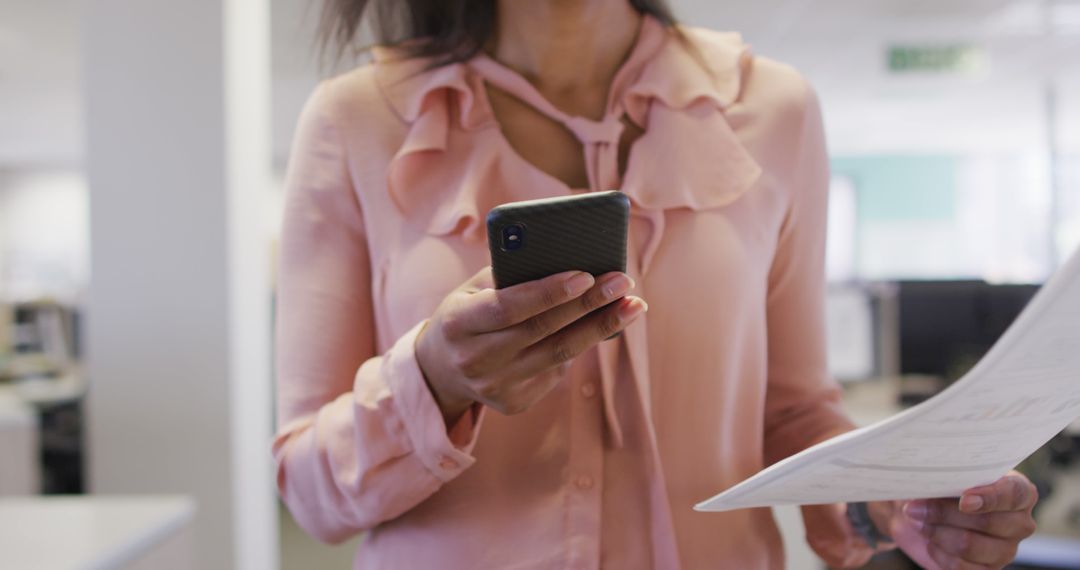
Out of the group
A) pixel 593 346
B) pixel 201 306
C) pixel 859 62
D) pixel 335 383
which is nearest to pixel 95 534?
pixel 335 383

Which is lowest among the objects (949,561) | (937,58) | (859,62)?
(949,561)

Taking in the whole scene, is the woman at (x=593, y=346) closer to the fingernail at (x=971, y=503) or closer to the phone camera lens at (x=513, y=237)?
the fingernail at (x=971, y=503)

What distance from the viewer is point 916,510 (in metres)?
0.65

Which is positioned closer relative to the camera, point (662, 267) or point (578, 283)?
point (578, 283)

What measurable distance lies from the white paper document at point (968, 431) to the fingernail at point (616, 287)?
5.4 inches

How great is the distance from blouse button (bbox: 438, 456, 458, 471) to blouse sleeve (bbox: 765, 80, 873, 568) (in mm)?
353

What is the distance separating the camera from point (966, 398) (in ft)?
1.41

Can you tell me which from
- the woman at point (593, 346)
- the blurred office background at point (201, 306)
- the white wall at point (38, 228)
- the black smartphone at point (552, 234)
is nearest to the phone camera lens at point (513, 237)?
the black smartphone at point (552, 234)

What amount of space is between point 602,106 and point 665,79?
0.22 ft

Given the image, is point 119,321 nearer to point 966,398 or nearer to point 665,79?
point 665,79

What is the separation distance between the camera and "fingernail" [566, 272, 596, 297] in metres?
0.49

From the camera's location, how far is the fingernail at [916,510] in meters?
0.64

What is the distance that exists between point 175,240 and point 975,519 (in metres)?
2.24

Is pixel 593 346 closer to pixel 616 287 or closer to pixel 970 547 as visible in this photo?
pixel 616 287
